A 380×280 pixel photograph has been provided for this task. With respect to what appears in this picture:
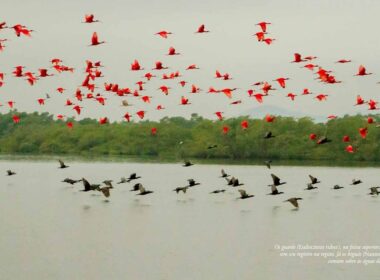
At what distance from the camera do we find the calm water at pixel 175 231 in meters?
29.9

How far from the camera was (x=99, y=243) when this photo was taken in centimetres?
3547

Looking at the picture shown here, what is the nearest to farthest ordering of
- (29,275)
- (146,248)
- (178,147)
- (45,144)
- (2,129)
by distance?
1. (29,275)
2. (146,248)
3. (178,147)
4. (45,144)
5. (2,129)

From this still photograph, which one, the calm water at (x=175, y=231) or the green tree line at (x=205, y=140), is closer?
the calm water at (x=175, y=231)

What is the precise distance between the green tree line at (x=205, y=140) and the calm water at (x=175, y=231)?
133 ft

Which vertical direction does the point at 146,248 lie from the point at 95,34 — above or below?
below

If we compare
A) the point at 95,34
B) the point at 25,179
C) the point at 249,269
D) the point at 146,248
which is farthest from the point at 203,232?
the point at 25,179

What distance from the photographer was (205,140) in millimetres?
125500

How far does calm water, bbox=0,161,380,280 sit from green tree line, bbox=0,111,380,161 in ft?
133

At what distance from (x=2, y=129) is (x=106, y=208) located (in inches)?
5674

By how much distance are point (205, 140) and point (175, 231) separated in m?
86.6

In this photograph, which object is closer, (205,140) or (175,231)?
(175,231)

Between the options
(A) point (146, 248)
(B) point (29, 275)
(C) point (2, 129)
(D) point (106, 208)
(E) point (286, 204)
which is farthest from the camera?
(C) point (2, 129)

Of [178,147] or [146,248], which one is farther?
[178,147]

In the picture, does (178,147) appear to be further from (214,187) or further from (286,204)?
(286,204)
